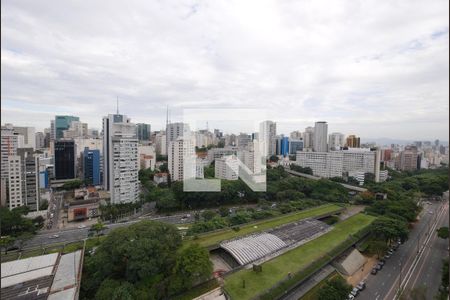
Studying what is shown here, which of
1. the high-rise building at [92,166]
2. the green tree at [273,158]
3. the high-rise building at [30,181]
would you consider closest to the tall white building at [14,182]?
the high-rise building at [30,181]

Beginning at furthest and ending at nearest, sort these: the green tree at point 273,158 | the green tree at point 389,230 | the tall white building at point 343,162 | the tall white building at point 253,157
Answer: the green tree at point 273,158 < the tall white building at point 343,162 < the tall white building at point 253,157 < the green tree at point 389,230

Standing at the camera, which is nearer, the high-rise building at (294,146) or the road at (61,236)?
the road at (61,236)

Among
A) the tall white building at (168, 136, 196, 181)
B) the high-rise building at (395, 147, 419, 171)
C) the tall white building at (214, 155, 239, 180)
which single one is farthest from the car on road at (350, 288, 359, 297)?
the high-rise building at (395, 147, 419, 171)

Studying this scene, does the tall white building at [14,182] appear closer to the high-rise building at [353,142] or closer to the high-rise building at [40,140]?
the high-rise building at [40,140]

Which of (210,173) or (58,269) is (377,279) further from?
(210,173)

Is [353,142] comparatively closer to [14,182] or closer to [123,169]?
[123,169]
